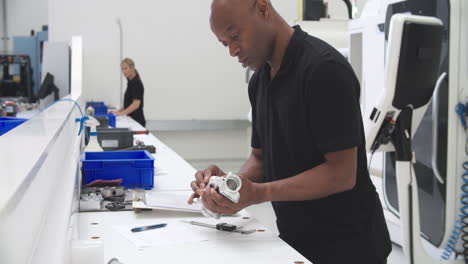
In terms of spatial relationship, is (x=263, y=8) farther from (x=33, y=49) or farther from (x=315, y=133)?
(x=33, y=49)

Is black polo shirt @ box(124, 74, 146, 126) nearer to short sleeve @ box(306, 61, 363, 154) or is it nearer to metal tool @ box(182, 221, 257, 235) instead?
metal tool @ box(182, 221, 257, 235)

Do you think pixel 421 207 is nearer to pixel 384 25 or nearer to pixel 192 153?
pixel 384 25

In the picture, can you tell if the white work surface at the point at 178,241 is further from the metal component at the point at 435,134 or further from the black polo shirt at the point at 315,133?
the metal component at the point at 435,134

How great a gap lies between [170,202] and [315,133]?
640 millimetres

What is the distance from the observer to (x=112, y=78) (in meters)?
6.92

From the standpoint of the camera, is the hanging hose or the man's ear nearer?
the man's ear

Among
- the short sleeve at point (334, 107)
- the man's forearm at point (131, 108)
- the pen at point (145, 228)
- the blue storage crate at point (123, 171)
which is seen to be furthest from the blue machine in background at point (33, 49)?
the short sleeve at point (334, 107)

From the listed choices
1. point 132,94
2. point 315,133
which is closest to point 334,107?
point 315,133

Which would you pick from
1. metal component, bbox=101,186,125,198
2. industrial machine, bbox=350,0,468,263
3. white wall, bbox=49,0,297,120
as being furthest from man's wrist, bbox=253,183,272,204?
white wall, bbox=49,0,297,120

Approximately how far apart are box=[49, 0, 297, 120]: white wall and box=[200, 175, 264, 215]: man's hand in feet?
18.2

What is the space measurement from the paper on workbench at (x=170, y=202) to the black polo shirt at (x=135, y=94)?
169 inches

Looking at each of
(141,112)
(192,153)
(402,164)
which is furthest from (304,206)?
(192,153)

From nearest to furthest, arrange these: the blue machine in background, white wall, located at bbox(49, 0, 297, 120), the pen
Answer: the pen → white wall, located at bbox(49, 0, 297, 120) → the blue machine in background

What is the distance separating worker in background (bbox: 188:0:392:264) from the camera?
1392 mm
